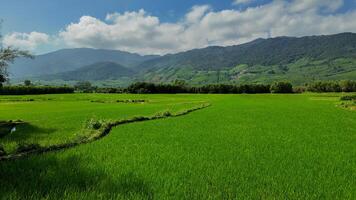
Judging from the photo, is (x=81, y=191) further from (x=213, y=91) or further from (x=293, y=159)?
(x=213, y=91)

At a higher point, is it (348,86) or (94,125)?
(348,86)

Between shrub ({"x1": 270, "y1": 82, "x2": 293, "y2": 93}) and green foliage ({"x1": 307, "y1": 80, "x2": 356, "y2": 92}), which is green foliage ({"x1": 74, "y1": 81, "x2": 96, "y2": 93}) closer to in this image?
shrub ({"x1": 270, "y1": 82, "x2": 293, "y2": 93})

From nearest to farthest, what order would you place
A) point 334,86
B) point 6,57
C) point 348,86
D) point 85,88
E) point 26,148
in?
point 26,148, point 6,57, point 348,86, point 334,86, point 85,88

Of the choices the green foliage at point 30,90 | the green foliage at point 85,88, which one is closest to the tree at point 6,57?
the green foliage at point 30,90

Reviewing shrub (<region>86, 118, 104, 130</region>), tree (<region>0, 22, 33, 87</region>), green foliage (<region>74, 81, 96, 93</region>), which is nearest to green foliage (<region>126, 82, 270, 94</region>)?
green foliage (<region>74, 81, 96, 93</region>)

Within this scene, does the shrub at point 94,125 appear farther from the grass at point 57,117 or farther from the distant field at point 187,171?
the distant field at point 187,171

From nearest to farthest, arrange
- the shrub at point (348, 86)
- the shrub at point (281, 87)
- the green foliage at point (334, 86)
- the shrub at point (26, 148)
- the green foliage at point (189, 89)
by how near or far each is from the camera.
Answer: the shrub at point (26, 148)
the shrub at point (348, 86)
the green foliage at point (334, 86)
the shrub at point (281, 87)
the green foliage at point (189, 89)

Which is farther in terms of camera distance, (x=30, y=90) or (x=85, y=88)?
(x=85, y=88)

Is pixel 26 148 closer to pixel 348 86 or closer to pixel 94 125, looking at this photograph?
pixel 94 125

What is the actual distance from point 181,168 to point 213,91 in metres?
93.6

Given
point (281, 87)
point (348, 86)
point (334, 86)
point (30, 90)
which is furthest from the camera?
point (334, 86)

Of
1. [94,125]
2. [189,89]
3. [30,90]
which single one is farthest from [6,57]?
[189,89]

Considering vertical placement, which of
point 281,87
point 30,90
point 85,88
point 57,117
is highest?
point 281,87

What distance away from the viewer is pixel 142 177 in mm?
7199
